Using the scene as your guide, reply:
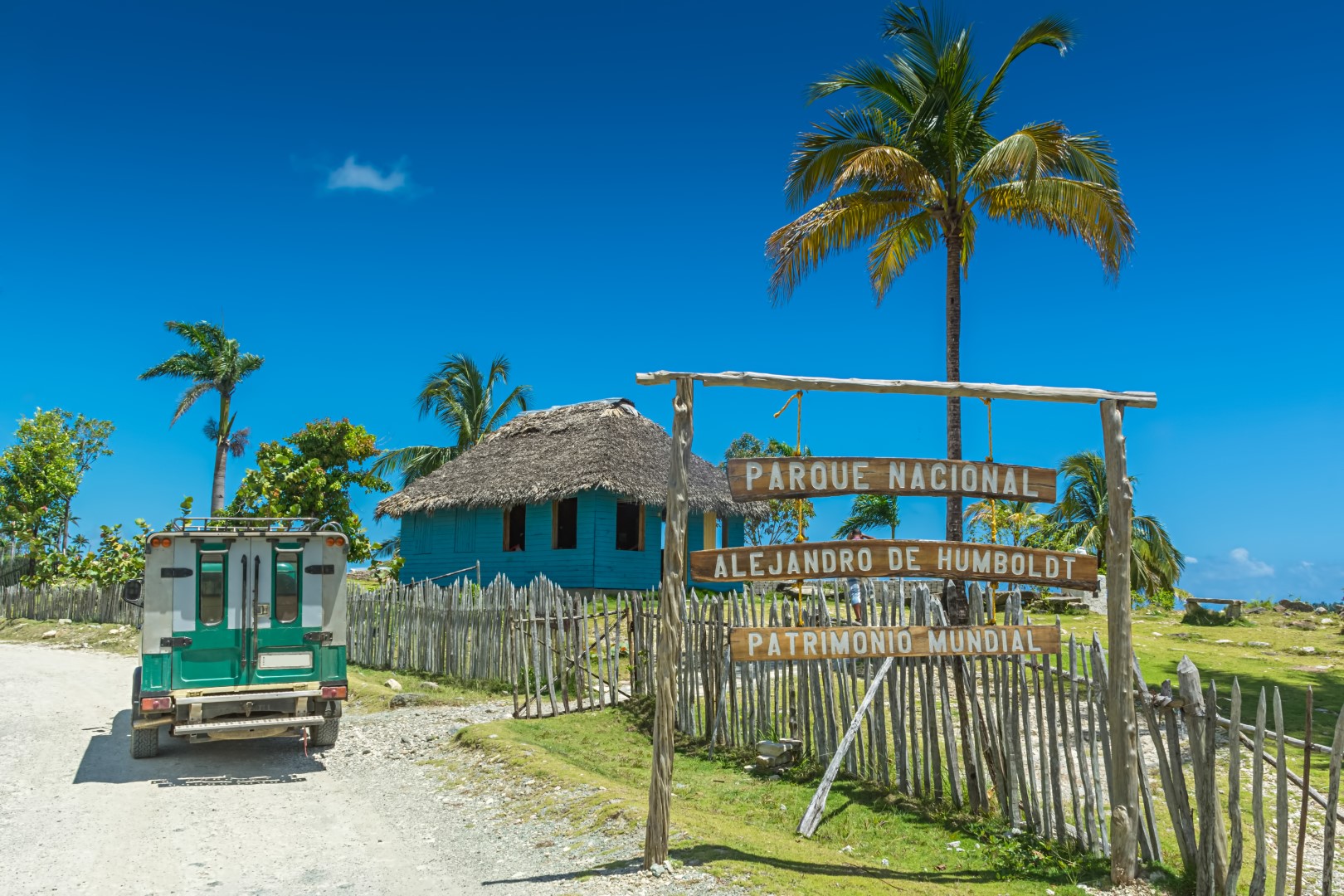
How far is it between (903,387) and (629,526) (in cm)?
1969

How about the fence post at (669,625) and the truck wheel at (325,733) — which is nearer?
the fence post at (669,625)

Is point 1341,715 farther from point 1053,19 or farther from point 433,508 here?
point 433,508

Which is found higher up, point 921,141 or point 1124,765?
point 921,141

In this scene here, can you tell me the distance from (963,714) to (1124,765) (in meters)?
1.35

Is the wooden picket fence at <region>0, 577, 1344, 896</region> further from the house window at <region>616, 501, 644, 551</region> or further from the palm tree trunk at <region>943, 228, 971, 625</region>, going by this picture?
the house window at <region>616, 501, 644, 551</region>

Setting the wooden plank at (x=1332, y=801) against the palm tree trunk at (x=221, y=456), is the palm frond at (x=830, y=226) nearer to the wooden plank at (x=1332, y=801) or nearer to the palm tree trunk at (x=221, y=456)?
the wooden plank at (x=1332, y=801)

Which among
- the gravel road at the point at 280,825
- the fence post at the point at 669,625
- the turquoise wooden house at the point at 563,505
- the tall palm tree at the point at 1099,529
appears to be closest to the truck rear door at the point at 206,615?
the gravel road at the point at 280,825

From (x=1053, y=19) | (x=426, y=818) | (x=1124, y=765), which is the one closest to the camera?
(x=1124, y=765)

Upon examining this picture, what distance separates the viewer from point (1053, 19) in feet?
50.8

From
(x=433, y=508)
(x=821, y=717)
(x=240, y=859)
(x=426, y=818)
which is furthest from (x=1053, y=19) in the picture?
(x=433, y=508)

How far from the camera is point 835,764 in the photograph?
7.75 meters

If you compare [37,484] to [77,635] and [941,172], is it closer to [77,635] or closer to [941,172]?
[77,635]

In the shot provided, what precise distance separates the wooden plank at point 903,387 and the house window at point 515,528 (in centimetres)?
1894

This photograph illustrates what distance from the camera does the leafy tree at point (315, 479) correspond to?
24875 millimetres
